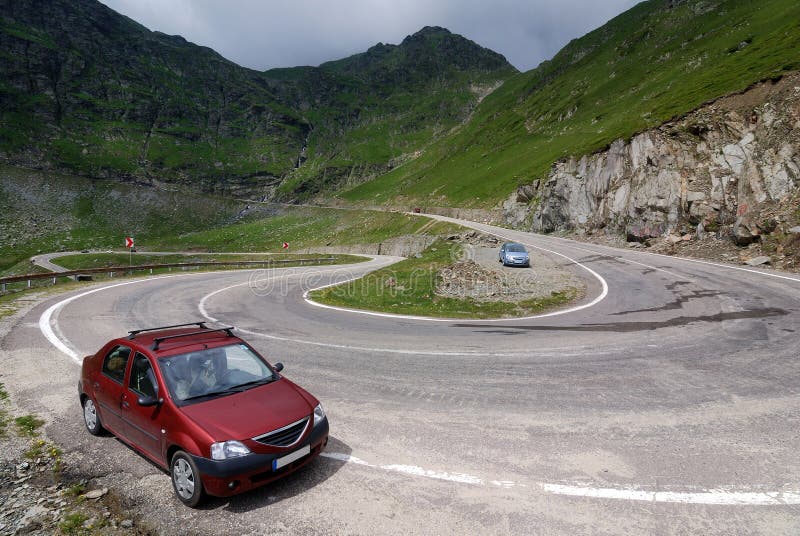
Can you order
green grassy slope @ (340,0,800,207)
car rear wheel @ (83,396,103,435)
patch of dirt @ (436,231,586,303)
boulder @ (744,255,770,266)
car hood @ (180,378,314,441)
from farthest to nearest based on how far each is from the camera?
green grassy slope @ (340,0,800,207) → boulder @ (744,255,770,266) → patch of dirt @ (436,231,586,303) → car rear wheel @ (83,396,103,435) → car hood @ (180,378,314,441)

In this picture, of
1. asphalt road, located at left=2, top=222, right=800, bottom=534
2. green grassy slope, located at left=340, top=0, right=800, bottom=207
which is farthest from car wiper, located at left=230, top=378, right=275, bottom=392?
green grassy slope, located at left=340, top=0, right=800, bottom=207

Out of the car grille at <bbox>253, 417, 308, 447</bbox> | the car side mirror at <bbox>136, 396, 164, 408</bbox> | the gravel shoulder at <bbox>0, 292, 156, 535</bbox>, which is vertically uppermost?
the car side mirror at <bbox>136, 396, 164, 408</bbox>

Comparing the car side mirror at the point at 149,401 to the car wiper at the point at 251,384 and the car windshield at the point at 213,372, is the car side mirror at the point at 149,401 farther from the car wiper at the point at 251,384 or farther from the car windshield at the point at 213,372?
the car wiper at the point at 251,384

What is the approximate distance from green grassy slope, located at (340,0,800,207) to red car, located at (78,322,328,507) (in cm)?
4425

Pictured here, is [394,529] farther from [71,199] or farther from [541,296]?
[71,199]

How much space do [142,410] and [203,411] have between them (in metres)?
1.06

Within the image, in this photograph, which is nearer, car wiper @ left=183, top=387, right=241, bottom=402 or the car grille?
the car grille

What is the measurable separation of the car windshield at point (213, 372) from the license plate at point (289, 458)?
1.20 meters

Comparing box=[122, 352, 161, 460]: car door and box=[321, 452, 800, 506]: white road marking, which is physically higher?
box=[122, 352, 161, 460]: car door

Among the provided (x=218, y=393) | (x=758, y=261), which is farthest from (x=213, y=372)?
(x=758, y=261)

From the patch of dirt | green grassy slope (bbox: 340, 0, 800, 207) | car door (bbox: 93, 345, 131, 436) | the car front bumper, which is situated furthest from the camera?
green grassy slope (bbox: 340, 0, 800, 207)

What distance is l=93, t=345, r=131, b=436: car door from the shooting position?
5.86m

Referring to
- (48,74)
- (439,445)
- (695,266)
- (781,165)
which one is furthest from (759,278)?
(48,74)

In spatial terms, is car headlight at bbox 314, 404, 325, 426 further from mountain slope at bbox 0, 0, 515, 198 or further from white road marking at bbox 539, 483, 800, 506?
mountain slope at bbox 0, 0, 515, 198
